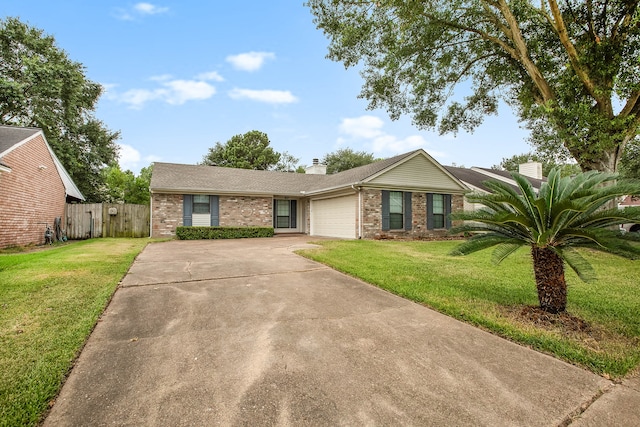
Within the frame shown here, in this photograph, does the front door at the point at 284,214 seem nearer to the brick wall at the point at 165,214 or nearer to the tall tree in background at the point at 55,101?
the brick wall at the point at 165,214

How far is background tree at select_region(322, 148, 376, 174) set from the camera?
126ft

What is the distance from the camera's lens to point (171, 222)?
14570 mm

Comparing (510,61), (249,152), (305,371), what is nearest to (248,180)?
(510,61)

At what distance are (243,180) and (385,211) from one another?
28.1 ft

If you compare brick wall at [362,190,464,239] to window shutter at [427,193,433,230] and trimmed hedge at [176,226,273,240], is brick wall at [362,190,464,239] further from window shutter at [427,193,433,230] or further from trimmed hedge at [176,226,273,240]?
trimmed hedge at [176,226,273,240]

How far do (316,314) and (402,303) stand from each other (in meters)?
1.32

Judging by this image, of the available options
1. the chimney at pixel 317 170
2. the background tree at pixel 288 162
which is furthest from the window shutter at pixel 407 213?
the background tree at pixel 288 162

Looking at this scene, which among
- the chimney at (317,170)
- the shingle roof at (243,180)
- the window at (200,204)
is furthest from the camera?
the chimney at (317,170)

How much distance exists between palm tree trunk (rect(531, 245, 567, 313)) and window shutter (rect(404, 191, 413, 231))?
11.2 metres

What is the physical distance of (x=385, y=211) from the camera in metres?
14.1

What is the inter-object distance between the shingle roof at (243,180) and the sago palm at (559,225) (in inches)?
387

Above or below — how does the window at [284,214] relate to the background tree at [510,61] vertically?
below

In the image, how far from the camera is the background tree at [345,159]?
38500mm

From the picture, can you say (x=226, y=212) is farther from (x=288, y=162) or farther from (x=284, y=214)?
(x=288, y=162)
